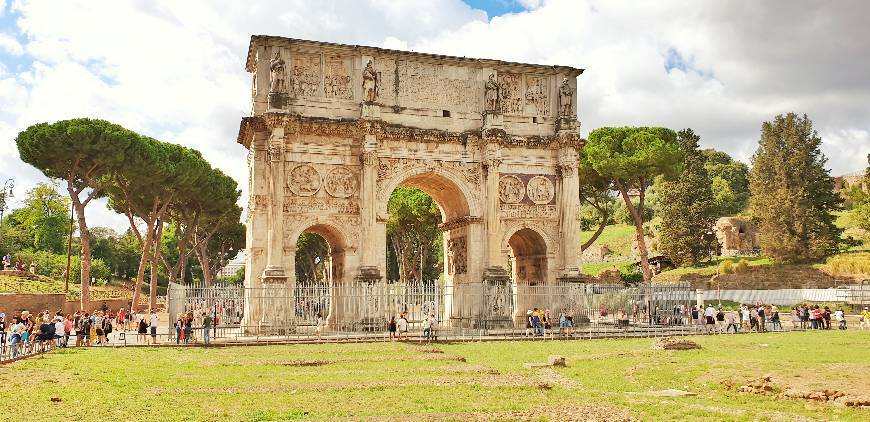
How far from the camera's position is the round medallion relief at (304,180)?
25.5 meters

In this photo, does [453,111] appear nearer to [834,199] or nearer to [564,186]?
[564,186]

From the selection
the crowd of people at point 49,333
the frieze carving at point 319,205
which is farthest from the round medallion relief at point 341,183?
the crowd of people at point 49,333

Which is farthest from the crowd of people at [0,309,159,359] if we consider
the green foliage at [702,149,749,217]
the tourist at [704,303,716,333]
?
the green foliage at [702,149,749,217]

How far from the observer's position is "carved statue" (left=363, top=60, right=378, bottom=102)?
2605 centimetres

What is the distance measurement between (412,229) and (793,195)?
78.1 feet

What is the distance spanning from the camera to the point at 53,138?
29547mm

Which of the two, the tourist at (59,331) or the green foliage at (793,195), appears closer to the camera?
the tourist at (59,331)

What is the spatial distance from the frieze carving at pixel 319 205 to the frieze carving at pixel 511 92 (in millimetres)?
7197

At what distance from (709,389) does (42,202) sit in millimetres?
59704

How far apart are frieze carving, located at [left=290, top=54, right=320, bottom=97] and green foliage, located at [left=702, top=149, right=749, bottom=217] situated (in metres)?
52.7

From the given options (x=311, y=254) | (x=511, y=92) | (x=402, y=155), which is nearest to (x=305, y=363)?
(x=402, y=155)

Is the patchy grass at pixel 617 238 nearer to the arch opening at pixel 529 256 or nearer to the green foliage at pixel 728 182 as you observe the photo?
the green foliage at pixel 728 182

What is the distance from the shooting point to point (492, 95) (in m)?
27.7

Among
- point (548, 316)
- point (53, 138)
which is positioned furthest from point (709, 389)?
point (53, 138)
